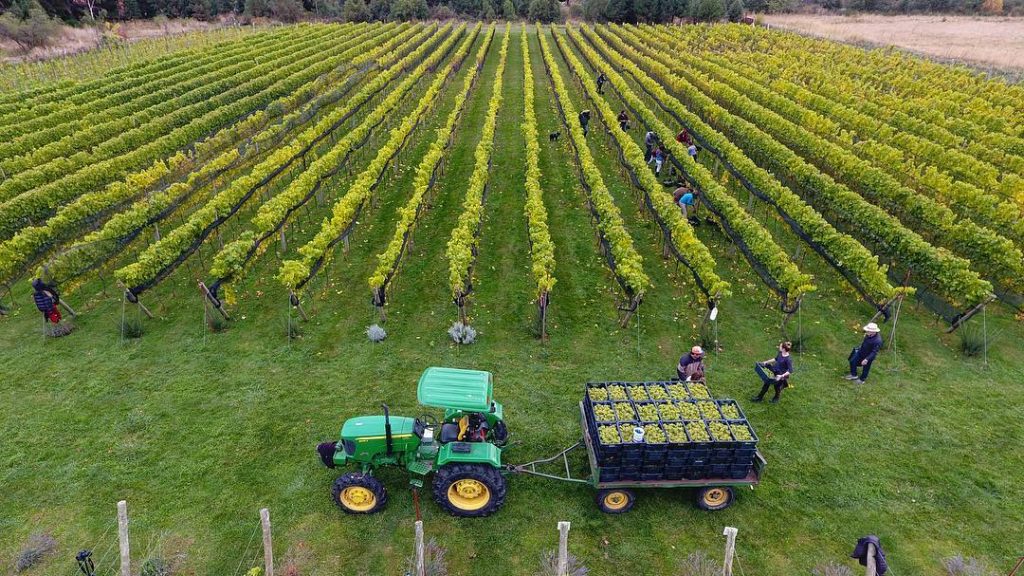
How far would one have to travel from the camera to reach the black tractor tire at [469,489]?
28.0ft

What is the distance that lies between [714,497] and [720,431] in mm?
1261

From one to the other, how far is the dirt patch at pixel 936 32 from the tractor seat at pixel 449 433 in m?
53.9

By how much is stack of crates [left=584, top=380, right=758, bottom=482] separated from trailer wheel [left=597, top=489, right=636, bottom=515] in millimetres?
304

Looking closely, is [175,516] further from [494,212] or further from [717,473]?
[494,212]

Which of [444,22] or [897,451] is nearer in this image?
[897,451]

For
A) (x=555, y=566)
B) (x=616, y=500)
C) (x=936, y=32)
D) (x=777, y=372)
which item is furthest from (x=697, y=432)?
(x=936, y=32)

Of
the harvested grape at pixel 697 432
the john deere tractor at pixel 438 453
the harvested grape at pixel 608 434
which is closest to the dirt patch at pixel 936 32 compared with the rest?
the harvested grape at pixel 697 432

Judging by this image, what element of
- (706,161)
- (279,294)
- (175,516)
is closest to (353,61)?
(706,161)

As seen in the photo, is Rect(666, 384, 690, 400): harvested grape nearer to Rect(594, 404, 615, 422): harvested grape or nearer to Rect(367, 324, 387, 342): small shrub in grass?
Rect(594, 404, 615, 422): harvested grape

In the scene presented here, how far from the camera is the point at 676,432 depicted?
854 centimetres

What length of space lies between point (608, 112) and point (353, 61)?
1019 inches

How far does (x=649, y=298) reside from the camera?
15.3 m

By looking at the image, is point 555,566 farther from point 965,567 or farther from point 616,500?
point 965,567

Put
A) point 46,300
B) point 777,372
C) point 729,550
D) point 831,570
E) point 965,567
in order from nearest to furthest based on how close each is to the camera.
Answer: point 729,550
point 831,570
point 965,567
point 777,372
point 46,300
